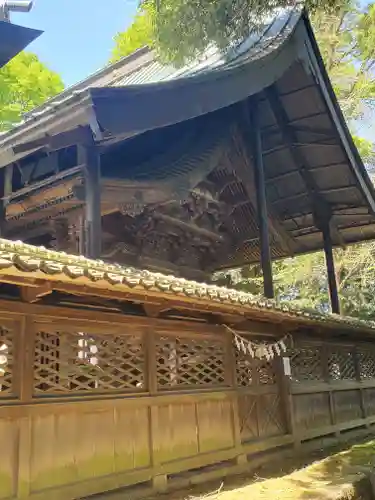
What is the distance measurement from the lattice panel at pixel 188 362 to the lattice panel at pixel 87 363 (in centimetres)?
43

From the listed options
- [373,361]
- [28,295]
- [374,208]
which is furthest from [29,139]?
[373,361]

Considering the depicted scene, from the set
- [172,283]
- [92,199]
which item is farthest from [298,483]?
[92,199]

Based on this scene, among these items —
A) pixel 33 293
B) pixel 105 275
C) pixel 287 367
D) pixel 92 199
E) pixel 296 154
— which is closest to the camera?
pixel 105 275

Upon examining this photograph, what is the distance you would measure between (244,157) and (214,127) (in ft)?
4.13

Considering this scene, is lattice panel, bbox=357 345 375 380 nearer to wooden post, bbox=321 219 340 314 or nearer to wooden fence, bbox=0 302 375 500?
wooden post, bbox=321 219 340 314

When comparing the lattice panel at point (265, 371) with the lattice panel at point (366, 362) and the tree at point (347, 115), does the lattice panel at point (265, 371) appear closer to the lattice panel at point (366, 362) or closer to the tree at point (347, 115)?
the lattice panel at point (366, 362)

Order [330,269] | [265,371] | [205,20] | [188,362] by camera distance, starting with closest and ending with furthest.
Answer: [188,362] → [205,20] → [265,371] → [330,269]

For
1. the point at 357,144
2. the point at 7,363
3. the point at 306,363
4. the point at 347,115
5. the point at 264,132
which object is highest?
the point at 347,115

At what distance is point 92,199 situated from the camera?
624 centimetres

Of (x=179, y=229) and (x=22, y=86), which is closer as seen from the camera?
(x=179, y=229)

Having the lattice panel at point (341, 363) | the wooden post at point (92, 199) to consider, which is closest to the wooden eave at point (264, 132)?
the wooden post at point (92, 199)

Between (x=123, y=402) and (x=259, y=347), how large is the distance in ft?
9.24

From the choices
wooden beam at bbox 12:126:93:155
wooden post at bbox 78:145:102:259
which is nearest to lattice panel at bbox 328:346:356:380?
wooden post at bbox 78:145:102:259

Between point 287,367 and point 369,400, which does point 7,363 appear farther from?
point 369,400
